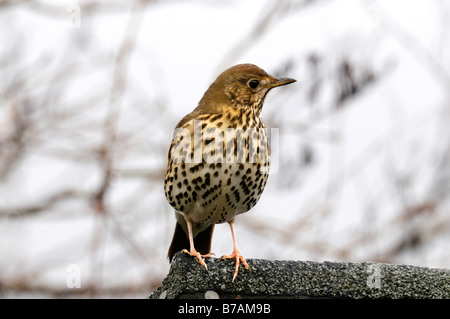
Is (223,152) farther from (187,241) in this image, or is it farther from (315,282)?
(315,282)

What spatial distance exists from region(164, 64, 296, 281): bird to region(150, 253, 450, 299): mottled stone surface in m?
0.80

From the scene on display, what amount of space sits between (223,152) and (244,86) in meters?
0.63

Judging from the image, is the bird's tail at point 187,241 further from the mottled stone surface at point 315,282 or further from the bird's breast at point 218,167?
the mottled stone surface at point 315,282

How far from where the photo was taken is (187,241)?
4.60 metres

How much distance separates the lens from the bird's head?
4334mm

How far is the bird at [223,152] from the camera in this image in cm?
396

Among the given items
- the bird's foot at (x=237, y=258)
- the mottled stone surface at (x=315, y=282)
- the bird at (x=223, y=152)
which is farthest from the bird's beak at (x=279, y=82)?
the mottled stone surface at (x=315, y=282)

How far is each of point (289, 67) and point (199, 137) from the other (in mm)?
1314

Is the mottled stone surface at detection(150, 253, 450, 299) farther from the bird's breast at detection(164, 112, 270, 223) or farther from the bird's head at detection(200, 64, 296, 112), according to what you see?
the bird's head at detection(200, 64, 296, 112)

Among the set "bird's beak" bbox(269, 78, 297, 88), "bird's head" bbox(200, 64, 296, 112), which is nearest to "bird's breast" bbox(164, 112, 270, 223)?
"bird's head" bbox(200, 64, 296, 112)
